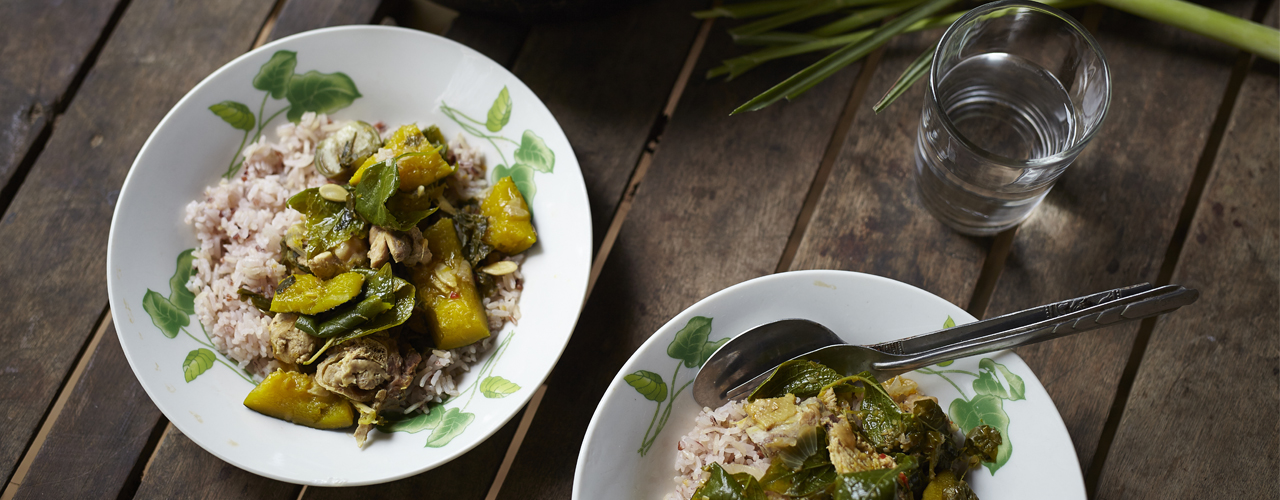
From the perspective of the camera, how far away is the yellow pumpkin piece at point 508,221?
1432 millimetres

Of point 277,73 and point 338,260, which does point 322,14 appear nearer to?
point 277,73

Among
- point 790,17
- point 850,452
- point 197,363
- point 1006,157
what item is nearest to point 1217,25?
point 1006,157

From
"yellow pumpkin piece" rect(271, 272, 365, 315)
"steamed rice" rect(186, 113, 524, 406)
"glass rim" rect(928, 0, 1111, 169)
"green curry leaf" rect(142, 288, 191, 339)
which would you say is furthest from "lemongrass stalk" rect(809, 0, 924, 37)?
"green curry leaf" rect(142, 288, 191, 339)

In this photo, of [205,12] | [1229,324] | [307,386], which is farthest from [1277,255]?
[205,12]

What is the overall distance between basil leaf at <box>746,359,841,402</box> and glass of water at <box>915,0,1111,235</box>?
1.70ft

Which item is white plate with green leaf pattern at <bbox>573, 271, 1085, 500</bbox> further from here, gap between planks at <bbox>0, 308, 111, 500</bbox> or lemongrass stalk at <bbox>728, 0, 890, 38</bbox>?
gap between planks at <bbox>0, 308, 111, 500</bbox>

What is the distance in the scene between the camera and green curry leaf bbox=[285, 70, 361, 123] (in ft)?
5.05

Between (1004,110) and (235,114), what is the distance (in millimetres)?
1780

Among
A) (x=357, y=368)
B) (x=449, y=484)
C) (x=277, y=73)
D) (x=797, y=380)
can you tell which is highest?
(x=277, y=73)

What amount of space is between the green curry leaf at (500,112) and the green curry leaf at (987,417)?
113 centimetres

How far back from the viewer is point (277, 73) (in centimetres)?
152

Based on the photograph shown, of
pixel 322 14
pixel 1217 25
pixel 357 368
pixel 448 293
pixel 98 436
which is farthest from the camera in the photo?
pixel 322 14

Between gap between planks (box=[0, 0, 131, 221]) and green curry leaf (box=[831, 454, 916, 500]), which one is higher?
gap between planks (box=[0, 0, 131, 221])

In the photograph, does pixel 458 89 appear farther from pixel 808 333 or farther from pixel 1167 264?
pixel 1167 264
